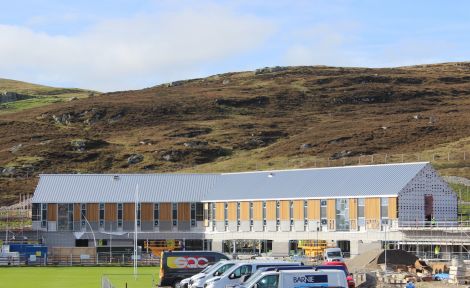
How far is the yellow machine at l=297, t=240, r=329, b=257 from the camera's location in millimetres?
93750

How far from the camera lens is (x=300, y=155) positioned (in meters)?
166

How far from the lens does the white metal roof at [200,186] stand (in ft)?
338

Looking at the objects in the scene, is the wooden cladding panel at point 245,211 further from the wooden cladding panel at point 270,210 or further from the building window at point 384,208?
the building window at point 384,208

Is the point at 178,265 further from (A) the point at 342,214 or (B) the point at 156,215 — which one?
(B) the point at 156,215

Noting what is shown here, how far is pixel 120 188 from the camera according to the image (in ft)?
378

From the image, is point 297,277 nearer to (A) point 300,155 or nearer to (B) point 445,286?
(B) point 445,286


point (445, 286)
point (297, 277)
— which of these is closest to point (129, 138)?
point (445, 286)

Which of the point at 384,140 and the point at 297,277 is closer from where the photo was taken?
the point at 297,277

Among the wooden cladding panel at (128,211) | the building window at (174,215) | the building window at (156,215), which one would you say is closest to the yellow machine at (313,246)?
the building window at (174,215)

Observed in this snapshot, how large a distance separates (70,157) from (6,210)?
159 feet

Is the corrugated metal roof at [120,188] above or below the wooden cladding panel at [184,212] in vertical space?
above

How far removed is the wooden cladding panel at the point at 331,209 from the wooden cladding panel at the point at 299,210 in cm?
365

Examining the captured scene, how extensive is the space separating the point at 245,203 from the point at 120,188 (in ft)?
52.7

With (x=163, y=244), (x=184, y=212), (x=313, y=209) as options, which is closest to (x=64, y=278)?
(x=313, y=209)
